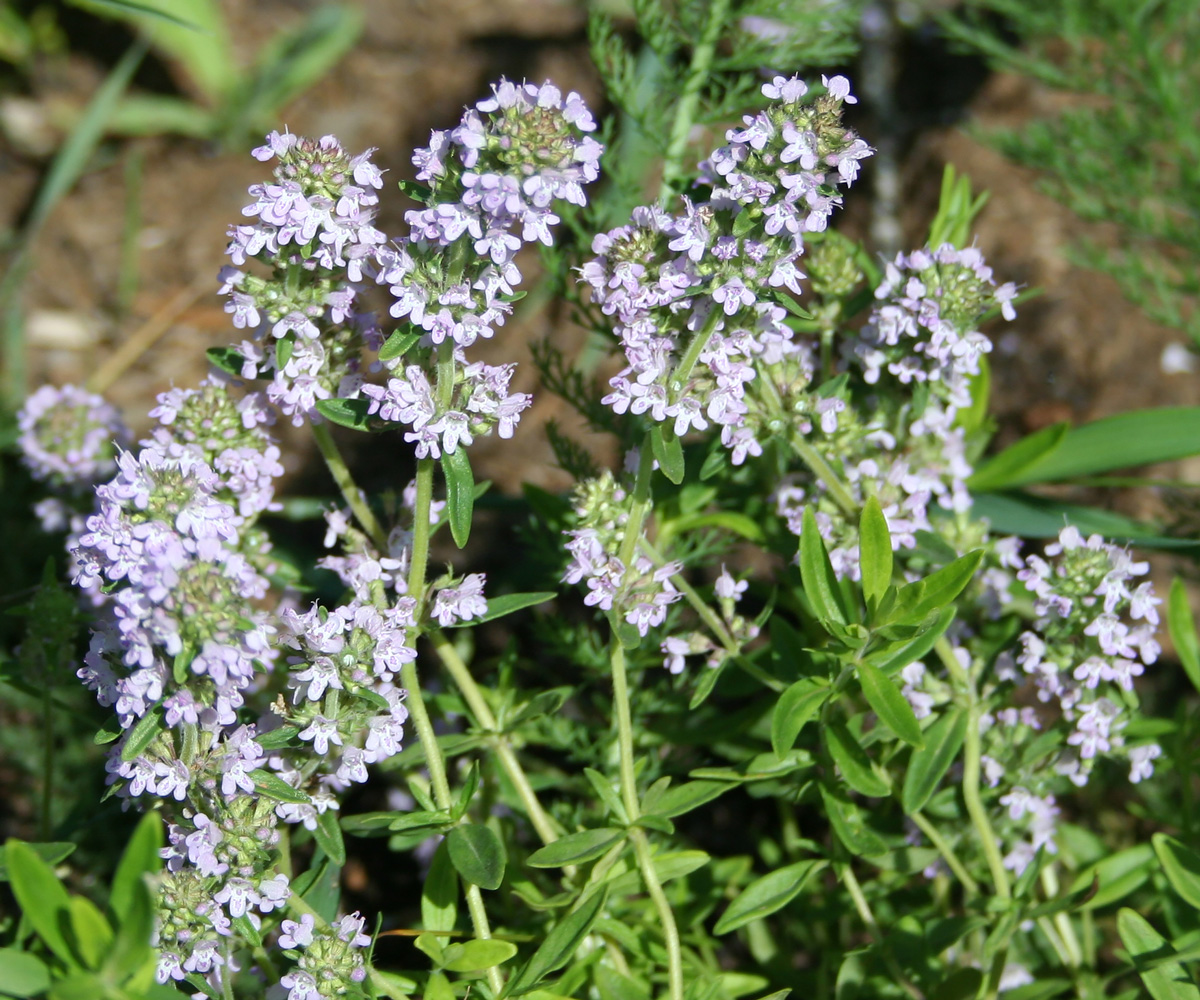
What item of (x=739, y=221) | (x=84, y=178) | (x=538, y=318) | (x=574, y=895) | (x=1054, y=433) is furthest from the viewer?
(x=84, y=178)

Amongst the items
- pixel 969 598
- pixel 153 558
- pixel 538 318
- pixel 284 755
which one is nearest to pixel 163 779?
pixel 284 755

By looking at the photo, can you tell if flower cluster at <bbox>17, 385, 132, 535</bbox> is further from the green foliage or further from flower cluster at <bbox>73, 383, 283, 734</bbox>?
the green foliage

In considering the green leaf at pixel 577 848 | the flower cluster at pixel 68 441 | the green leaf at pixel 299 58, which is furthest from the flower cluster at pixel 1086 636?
the green leaf at pixel 299 58

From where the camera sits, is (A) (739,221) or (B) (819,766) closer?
(A) (739,221)

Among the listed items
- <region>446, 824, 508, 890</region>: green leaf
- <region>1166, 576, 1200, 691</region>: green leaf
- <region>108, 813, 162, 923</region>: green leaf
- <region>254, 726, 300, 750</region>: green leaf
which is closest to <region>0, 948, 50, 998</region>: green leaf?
<region>108, 813, 162, 923</region>: green leaf

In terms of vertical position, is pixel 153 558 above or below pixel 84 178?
below

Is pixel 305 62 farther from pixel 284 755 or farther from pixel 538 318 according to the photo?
pixel 284 755

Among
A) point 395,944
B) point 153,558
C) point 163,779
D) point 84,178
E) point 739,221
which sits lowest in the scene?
point 395,944

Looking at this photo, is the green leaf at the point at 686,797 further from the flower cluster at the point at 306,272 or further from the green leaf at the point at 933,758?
the flower cluster at the point at 306,272

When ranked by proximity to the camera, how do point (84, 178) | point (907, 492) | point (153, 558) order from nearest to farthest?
1. point (153, 558)
2. point (907, 492)
3. point (84, 178)
